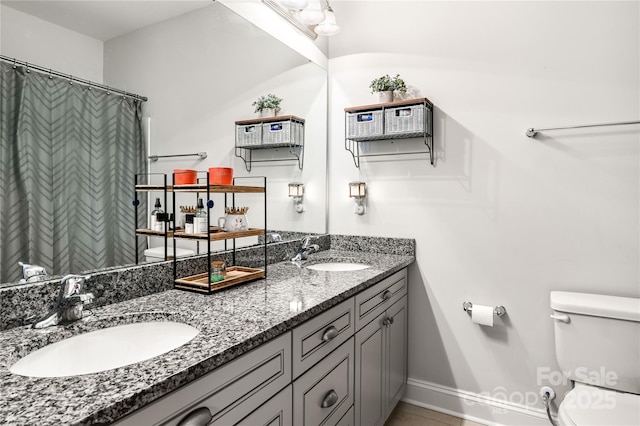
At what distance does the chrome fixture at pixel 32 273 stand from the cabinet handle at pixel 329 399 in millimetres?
962

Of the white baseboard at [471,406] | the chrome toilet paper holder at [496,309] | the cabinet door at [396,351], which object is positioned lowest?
the white baseboard at [471,406]

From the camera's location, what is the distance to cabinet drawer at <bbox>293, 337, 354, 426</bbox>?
1.18 metres

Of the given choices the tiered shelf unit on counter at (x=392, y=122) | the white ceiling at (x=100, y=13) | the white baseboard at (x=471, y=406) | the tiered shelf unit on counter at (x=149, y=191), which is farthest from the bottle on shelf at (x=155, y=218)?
the white baseboard at (x=471, y=406)

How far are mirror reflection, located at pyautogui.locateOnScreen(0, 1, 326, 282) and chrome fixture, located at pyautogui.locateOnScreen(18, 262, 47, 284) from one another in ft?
0.05

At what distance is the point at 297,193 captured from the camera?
2350mm

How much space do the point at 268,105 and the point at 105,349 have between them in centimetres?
152

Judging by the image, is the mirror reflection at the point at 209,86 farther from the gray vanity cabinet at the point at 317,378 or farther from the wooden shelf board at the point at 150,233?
the gray vanity cabinet at the point at 317,378

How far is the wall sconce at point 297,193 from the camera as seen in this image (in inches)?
91.7

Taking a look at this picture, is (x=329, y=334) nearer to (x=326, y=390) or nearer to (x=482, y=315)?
(x=326, y=390)

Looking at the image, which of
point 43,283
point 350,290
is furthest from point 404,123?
point 43,283

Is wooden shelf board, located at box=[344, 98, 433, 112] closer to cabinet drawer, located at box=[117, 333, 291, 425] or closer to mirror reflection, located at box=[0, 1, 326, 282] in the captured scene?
mirror reflection, located at box=[0, 1, 326, 282]

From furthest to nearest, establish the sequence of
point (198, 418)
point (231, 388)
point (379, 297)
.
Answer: point (379, 297), point (231, 388), point (198, 418)

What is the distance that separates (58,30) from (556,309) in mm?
2165

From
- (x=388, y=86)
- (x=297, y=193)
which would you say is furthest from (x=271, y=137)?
(x=388, y=86)
